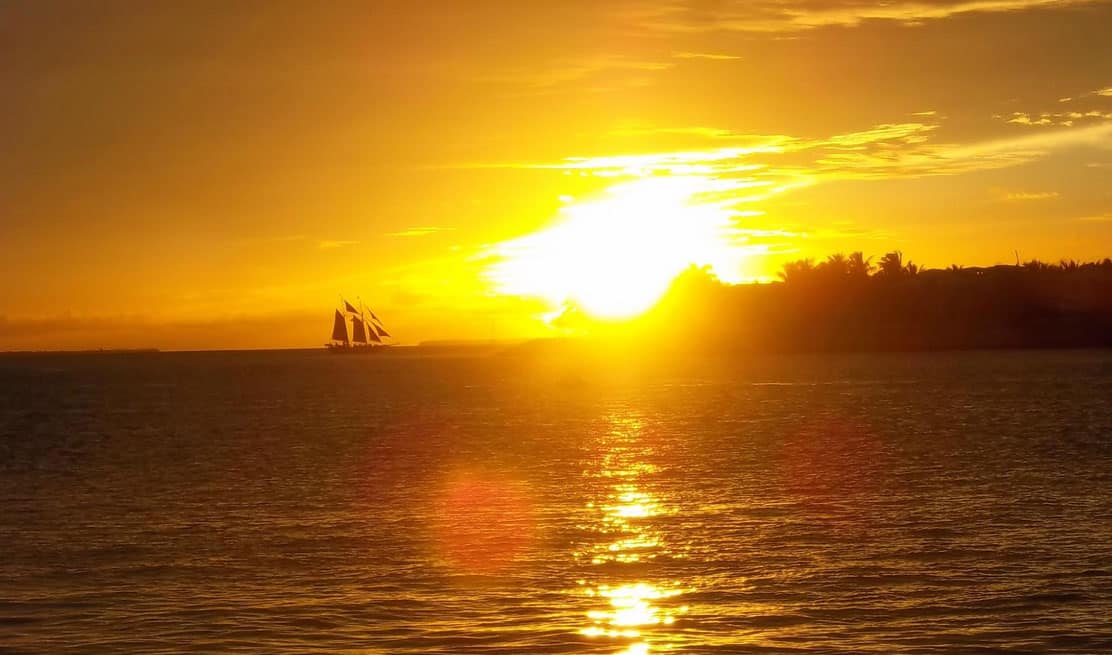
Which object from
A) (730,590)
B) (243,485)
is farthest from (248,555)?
(243,485)

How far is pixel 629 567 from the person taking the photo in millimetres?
26078

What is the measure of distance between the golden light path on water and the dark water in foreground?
97 mm

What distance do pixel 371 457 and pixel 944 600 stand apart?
36363 mm

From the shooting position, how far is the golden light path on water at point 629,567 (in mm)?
20500

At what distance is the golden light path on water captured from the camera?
67.3ft

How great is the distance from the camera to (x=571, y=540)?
97.8ft

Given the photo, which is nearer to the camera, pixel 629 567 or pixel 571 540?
pixel 629 567

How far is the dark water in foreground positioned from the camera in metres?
20.8

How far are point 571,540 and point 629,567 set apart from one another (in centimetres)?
393

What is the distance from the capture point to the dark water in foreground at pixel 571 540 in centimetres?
2080

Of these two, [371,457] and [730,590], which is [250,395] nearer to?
[371,457]

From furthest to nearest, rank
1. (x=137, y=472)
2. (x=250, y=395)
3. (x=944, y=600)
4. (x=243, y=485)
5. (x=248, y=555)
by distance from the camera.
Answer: (x=250, y=395) → (x=137, y=472) → (x=243, y=485) → (x=248, y=555) → (x=944, y=600)

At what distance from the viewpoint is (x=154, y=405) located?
364 feet

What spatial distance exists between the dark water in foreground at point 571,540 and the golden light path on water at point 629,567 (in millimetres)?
97
